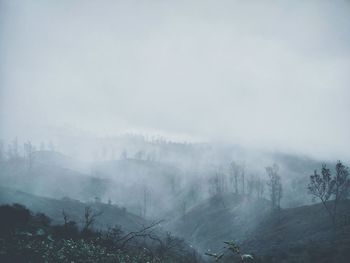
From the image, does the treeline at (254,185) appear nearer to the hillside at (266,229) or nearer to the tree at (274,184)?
the tree at (274,184)

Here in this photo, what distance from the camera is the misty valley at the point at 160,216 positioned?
16.8m

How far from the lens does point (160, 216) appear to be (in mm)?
128750

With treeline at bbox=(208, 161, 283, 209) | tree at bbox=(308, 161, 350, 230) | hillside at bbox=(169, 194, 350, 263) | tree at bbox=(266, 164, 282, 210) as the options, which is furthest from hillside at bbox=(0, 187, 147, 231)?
tree at bbox=(266, 164, 282, 210)

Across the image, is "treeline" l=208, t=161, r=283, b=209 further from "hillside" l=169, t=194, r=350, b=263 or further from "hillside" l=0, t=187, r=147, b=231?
"hillside" l=0, t=187, r=147, b=231

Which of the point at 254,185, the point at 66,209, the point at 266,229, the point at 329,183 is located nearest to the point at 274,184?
the point at 254,185

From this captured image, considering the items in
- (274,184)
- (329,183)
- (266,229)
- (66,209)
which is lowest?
(266,229)

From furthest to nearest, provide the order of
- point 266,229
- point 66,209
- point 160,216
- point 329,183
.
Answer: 1. point 160,216
2. point 66,209
3. point 266,229
4. point 329,183

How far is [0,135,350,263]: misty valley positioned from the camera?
55.3 ft

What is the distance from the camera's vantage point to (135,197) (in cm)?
14275

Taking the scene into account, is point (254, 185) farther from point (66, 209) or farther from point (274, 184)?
point (66, 209)

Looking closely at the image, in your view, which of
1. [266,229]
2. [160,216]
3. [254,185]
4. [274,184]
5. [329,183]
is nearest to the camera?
[329,183]

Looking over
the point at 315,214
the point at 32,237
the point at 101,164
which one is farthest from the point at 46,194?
the point at 32,237

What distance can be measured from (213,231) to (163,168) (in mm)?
101692

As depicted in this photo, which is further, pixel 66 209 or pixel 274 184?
Result: pixel 274 184
